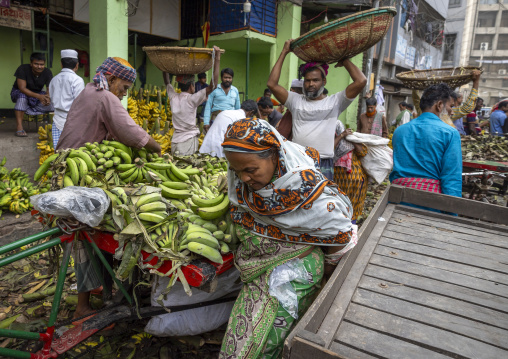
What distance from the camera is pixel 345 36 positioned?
3029 mm

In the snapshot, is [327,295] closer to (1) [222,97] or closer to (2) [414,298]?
(2) [414,298]

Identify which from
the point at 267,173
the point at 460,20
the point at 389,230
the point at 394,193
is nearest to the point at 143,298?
the point at 267,173

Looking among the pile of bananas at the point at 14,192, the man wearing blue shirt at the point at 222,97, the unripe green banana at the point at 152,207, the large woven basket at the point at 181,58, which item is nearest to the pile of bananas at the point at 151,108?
the man wearing blue shirt at the point at 222,97

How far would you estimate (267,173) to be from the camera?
5.81ft

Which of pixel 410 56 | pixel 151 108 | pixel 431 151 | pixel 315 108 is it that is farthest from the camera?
pixel 410 56

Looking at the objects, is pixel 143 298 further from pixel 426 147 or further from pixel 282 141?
pixel 426 147

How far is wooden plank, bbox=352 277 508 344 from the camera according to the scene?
1.49 m

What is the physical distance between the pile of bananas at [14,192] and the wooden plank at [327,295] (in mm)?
4301

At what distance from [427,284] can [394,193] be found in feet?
4.71

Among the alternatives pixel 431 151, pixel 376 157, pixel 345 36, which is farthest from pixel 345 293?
pixel 376 157

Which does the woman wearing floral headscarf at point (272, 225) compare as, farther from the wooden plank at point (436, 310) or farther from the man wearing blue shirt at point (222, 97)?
the man wearing blue shirt at point (222, 97)

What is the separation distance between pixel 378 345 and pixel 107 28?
6765 millimetres

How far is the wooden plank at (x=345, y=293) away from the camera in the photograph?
1.47 meters

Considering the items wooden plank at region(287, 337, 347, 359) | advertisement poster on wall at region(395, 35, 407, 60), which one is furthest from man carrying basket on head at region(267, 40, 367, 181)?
advertisement poster on wall at region(395, 35, 407, 60)
